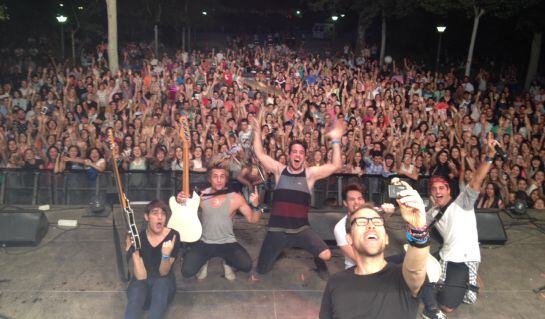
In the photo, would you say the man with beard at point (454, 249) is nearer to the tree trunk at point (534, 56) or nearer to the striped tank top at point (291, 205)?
the striped tank top at point (291, 205)

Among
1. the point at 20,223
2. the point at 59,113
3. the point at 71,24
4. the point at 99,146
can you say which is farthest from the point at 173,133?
the point at 71,24

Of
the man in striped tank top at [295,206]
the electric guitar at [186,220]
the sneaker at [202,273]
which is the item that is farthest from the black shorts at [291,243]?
the electric guitar at [186,220]

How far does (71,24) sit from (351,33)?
82.2ft

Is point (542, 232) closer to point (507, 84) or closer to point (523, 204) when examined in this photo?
point (523, 204)

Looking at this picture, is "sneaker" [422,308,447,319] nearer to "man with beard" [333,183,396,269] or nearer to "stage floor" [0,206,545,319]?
"stage floor" [0,206,545,319]

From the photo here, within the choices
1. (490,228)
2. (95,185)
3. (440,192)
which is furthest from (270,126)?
(440,192)

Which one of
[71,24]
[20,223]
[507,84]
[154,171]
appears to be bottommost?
[20,223]

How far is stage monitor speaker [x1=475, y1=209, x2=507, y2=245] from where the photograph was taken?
22.1ft

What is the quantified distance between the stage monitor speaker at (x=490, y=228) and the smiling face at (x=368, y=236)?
470cm

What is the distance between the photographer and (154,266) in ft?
15.4

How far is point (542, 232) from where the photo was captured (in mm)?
7344

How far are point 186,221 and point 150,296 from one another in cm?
112

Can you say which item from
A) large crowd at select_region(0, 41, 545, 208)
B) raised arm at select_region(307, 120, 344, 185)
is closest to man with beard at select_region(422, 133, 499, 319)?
raised arm at select_region(307, 120, 344, 185)

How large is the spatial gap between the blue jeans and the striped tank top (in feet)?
4.93
